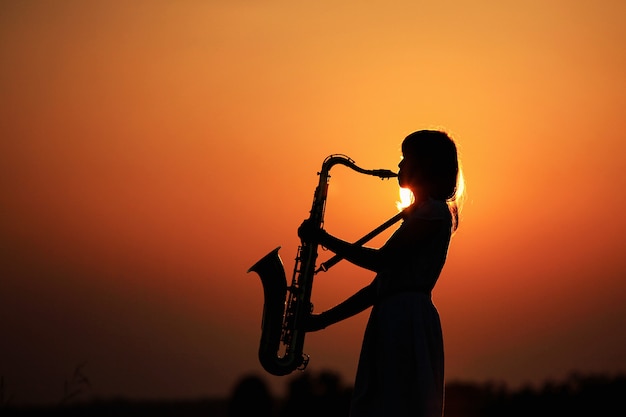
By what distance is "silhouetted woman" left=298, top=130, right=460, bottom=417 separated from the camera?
719cm

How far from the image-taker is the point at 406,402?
7160 mm

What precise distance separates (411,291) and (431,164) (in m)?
0.75

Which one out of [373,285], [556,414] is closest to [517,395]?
[556,414]

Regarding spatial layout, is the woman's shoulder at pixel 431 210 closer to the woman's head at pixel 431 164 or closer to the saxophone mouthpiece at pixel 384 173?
the woman's head at pixel 431 164

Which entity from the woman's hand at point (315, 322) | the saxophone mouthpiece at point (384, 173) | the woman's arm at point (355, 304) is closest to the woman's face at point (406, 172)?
the woman's arm at point (355, 304)

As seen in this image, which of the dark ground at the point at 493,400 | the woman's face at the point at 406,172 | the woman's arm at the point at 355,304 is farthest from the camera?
the dark ground at the point at 493,400

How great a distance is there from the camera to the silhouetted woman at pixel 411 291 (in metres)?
7.19

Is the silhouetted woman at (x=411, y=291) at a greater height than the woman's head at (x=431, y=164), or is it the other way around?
the woman's head at (x=431, y=164)

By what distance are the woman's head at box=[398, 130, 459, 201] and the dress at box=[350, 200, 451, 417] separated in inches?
3.7

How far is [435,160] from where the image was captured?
24.1 ft

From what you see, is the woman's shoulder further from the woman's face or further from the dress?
the woman's face

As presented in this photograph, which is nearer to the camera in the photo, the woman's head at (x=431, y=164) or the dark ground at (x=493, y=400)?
the woman's head at (x=431, y=164)

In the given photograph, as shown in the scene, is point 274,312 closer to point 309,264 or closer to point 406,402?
point 309,264

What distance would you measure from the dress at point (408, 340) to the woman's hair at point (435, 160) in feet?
0.32
